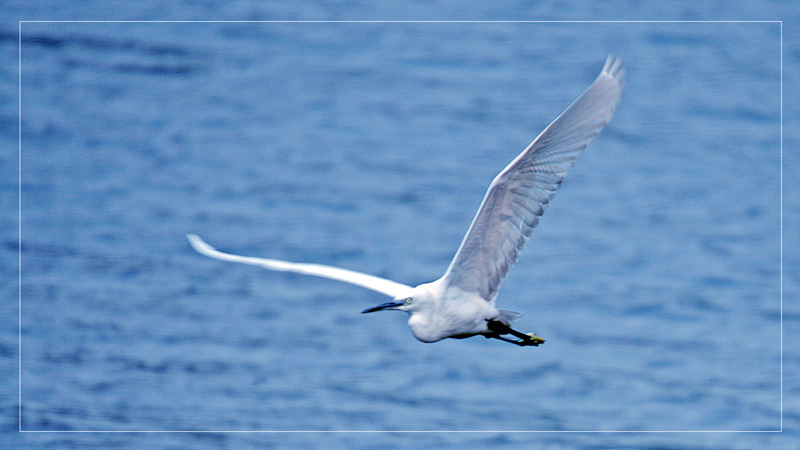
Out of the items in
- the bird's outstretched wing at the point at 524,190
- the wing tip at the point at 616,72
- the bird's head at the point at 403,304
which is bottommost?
the bird's head at the point at 403,304

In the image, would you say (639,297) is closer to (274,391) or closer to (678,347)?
(678,347)

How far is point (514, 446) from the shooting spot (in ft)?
43.4

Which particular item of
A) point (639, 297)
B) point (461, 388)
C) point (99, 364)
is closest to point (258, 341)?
point (99, 364)

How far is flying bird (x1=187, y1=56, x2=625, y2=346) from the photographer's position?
18.2 feet

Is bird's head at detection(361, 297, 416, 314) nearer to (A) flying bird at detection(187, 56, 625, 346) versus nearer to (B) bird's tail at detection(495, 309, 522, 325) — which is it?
(A) flying bird at detection(187, 56, 625, 346)

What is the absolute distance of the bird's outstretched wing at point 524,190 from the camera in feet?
18.1

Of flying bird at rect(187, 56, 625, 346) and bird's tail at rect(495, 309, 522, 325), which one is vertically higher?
flying bird at rect(187, 56, 625, 346)

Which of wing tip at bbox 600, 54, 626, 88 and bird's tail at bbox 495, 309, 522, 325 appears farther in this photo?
bird's tail at bbox 495, 309, 522, 325

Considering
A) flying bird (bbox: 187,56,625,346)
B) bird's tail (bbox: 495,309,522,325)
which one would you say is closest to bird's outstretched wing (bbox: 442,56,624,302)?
flying bird (bbox: 187,56,625,346)

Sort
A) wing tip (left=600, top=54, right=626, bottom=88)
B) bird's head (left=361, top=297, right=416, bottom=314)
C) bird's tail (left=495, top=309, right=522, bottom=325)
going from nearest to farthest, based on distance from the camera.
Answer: wing tip (left=600, top=54, right=626, bottom=88) → bird's head (left=361, top=297, right=416, bottom=314) → bird's tail (left=495, top=309, right=522, bottom=325)

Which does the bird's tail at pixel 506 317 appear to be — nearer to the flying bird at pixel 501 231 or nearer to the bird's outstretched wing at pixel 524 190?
the flying bird at pixel 501 231

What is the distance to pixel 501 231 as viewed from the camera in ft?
19.6

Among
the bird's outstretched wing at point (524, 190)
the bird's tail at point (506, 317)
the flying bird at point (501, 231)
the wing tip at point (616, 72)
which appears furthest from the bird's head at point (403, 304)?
the wing tip at point (616, 72)

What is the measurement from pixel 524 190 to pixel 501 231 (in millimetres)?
294
